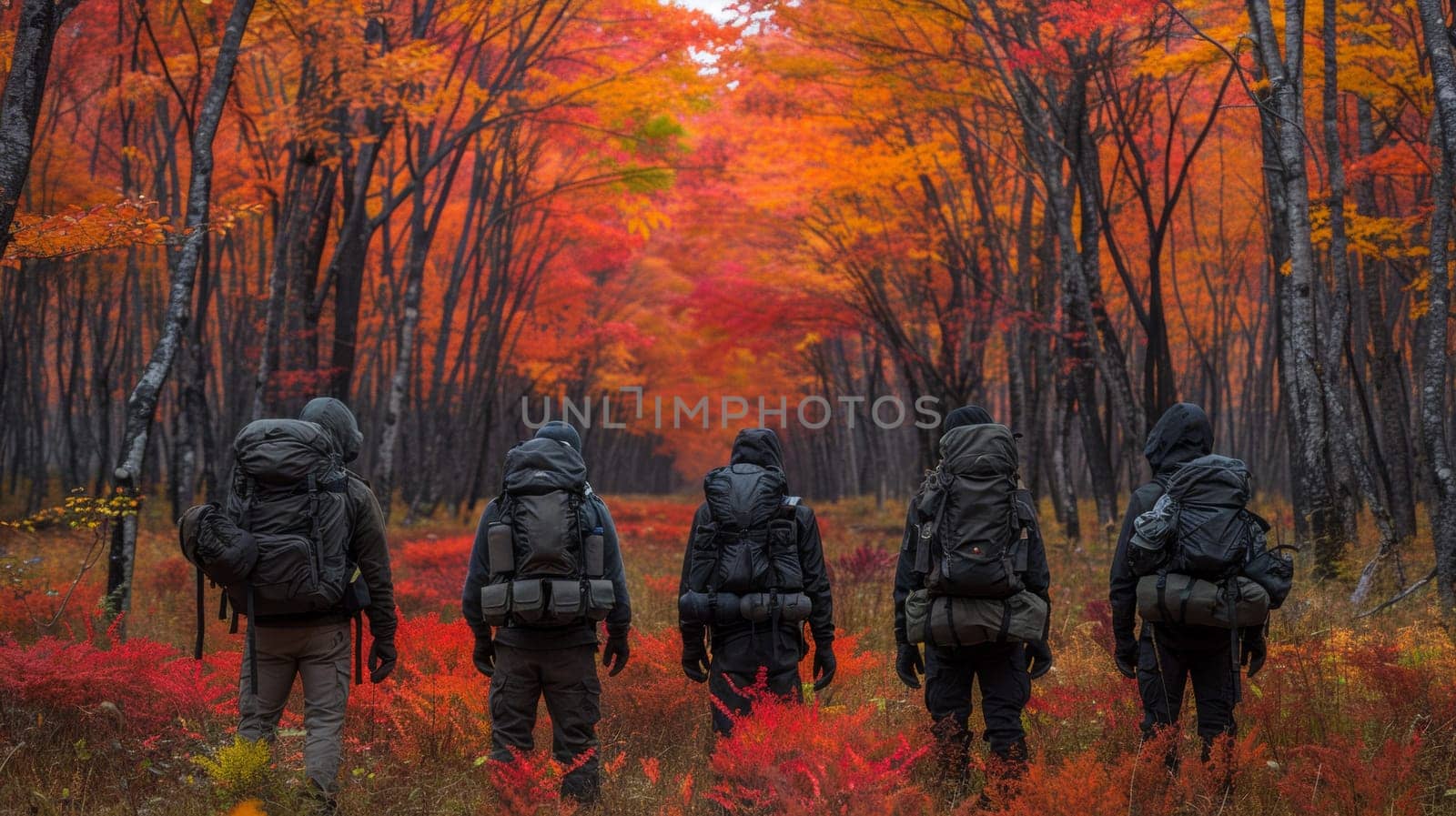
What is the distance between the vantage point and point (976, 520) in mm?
4691

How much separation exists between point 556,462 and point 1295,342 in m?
7.65

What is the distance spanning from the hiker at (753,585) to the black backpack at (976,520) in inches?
21.4

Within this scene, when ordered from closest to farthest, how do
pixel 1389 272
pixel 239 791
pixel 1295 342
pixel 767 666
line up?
1. pixel 239 791
2. pixel 767 666
3. pixel 1295 342
4. pixel 1389 272

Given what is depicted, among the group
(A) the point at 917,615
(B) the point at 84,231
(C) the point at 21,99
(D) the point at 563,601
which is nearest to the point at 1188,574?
(A) the point at 917,615

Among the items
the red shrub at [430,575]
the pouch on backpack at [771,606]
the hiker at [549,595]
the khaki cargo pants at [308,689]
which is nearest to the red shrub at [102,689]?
the khaki cargo pants at [308,689]

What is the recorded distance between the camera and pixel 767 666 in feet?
16.5

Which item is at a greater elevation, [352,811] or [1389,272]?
[1389,272]

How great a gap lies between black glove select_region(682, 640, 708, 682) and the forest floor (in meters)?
0.35

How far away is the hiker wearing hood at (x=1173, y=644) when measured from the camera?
15.6 feet

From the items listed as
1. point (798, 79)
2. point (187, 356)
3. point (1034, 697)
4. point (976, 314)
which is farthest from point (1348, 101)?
point (187, 356)

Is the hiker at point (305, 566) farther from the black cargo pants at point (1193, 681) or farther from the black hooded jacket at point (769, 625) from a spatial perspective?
the black cargo pants at point (1193, 681)

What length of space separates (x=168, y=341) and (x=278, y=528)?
489 cm

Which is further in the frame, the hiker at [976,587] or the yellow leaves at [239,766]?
the hiker at [976,587]

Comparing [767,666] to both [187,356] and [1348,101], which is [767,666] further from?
[1348,101]
